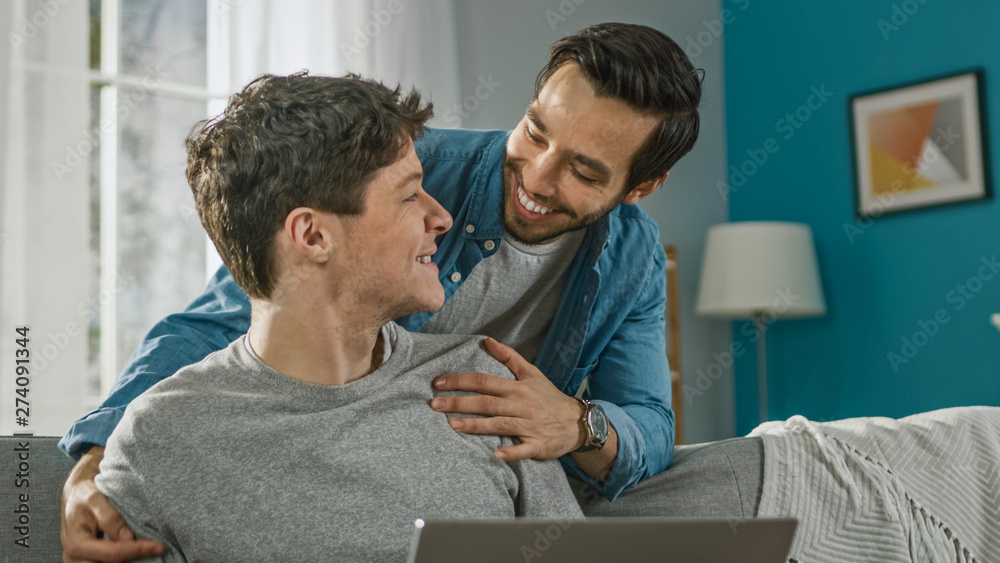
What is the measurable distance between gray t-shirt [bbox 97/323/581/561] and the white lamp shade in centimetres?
272

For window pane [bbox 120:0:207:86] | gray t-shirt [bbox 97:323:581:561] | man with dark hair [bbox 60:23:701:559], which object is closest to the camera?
gray t-shirt [bbox 97:323:581:561]

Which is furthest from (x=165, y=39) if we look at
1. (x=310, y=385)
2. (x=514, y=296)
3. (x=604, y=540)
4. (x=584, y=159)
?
(x=604, y=540)

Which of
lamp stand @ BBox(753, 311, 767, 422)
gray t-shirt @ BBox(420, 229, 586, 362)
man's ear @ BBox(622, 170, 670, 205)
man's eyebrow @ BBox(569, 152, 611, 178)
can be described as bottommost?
lamp stand @ BBox(753, 311, 767, 422)

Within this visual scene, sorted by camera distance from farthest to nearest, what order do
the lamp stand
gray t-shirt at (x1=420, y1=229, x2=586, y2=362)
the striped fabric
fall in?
the lamp stand, gray t-shirt at (x1=420, y1=229, x2=586, y2=362), the striped fabric

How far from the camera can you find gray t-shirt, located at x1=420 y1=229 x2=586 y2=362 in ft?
5.18

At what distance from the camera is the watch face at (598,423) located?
137cm

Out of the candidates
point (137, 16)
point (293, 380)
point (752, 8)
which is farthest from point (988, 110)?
point (293, 380)

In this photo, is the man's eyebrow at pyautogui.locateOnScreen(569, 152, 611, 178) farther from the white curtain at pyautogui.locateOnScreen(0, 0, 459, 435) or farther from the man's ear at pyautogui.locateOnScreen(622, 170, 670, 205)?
the white curtain at pyautogui.locateOnScreen(0, 0, 459, 435)

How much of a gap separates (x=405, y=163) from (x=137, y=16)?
2.08m

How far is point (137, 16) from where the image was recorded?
2.93 m

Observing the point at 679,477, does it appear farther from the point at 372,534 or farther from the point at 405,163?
the point at 405,163

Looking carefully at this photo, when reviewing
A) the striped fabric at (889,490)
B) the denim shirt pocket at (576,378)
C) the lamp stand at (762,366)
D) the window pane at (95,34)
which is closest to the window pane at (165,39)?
the window pane at (95,34)

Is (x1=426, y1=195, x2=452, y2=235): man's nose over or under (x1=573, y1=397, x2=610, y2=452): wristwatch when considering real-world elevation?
over

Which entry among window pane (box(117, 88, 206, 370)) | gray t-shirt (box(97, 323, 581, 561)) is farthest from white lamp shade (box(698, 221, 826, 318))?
gray t-shirt (box(97, 323, 581, 561))
